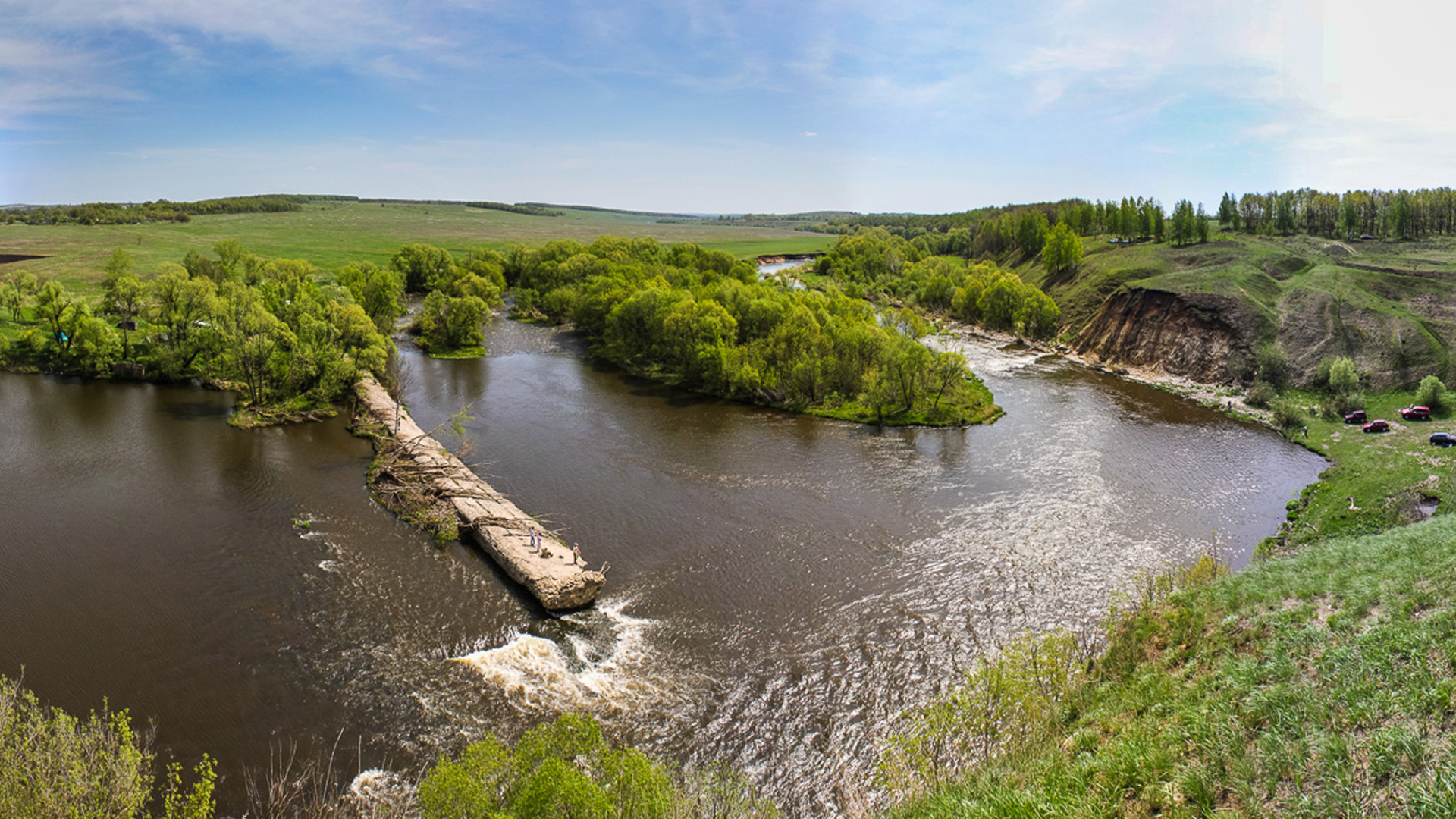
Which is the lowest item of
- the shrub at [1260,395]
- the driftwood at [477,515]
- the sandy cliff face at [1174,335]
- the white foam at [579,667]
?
the white foam at [579,667]

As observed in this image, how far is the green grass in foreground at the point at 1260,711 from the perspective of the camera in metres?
12.4

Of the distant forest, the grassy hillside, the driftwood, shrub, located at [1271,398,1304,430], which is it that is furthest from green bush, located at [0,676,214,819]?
the distant forest

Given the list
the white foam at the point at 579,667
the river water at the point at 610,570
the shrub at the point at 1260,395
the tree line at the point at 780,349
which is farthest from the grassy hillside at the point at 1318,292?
→ the white foam at the point at 579,667

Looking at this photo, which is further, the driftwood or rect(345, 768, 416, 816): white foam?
the driftwood

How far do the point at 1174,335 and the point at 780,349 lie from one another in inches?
1951

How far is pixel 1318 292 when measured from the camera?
7762 centimetres

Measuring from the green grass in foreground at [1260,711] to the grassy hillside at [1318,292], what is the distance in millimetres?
59446

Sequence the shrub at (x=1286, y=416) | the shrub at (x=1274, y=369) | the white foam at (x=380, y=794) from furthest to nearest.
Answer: the shrub at (x=1274, y=369) < the shrub at (x=1286, y=416) < the white foam at (x=380, y=794)

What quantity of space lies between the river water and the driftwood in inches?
43.4

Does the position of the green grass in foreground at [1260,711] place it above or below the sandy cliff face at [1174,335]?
below

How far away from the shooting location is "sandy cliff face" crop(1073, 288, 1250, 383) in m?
75.1

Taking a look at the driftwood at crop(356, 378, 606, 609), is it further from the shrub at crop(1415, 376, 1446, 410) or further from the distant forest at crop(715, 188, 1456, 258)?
the distant forest at crop(715, 188, 1456, 258)

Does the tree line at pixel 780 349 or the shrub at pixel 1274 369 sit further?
the shrub at pixel 1274 369

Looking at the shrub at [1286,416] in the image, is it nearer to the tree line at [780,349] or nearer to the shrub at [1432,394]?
the shrub at [1432,394]
